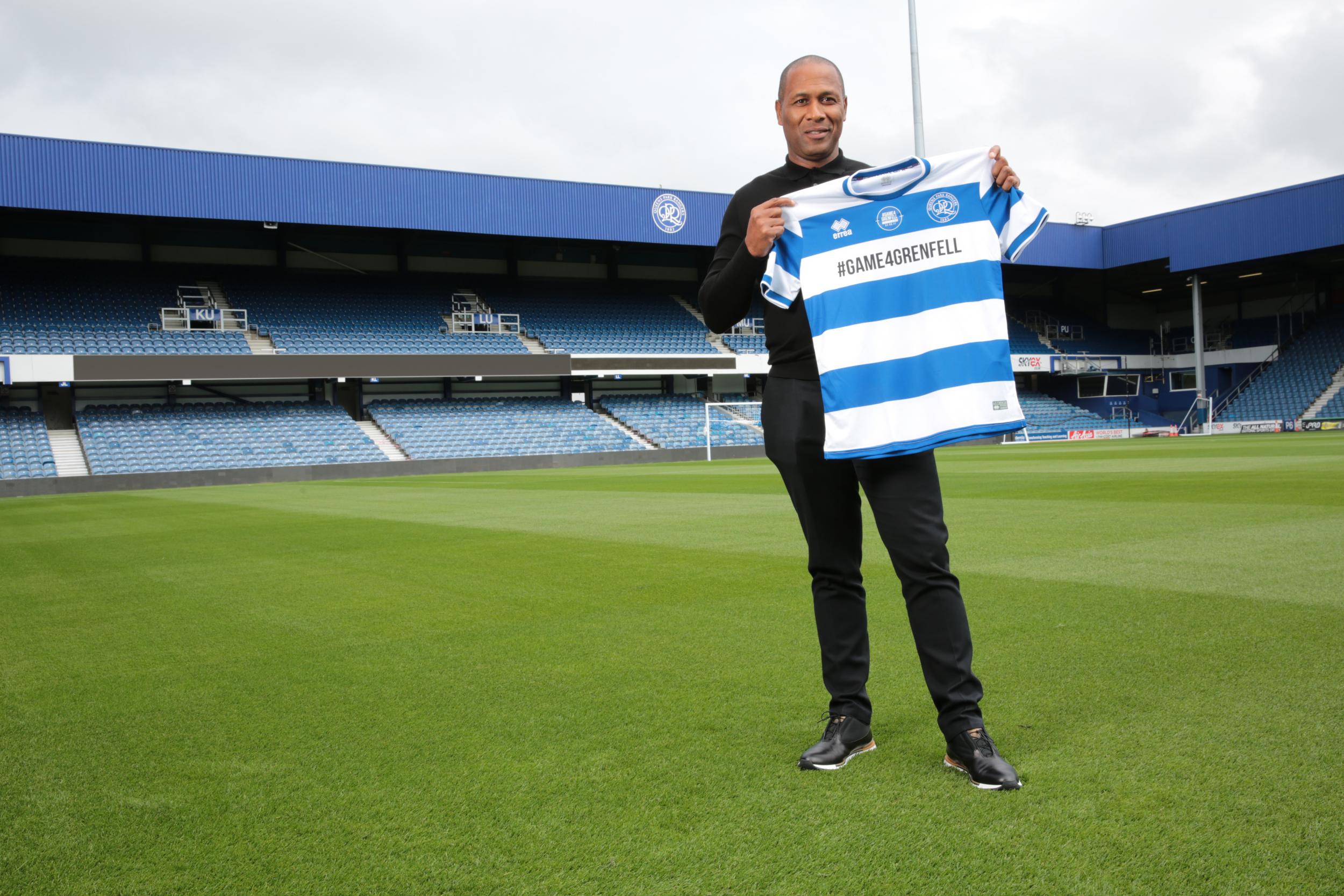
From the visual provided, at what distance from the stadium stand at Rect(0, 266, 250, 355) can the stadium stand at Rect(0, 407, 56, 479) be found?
2188 mm

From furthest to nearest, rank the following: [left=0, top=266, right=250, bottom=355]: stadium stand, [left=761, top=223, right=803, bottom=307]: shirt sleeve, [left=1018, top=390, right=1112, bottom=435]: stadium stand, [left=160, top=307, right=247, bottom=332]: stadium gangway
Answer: [left=1018, top=390, right=1112, bottom=435]: stadium stand < [left=160, top=307, right=247, bottom=332]: stadium gangway < [left=0, top=266, right=250, bottom=355]: stadium stand < [left=761, top=223, right=803, bottom=307]: shirt sleeve

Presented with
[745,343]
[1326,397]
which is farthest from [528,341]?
[1326,397]

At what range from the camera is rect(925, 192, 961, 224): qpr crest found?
8.98 ft

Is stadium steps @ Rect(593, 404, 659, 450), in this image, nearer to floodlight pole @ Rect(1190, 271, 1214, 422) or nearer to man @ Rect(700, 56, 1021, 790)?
floodlight pole @ Rect(1190, 271, 1214, 422)

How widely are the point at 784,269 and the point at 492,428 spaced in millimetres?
32564

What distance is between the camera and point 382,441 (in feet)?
108

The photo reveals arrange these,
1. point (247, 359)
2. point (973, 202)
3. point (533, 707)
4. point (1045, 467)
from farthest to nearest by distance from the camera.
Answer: point (247, 359), point (1045, 467), point (533, 707), point (973, 202)

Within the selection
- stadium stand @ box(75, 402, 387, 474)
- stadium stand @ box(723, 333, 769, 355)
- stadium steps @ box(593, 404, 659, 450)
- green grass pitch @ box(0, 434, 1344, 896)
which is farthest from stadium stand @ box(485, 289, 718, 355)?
green grass pitch @ box(0, 434, 1344, 896)

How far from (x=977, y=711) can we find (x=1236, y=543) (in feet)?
16.7

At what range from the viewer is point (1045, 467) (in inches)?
703

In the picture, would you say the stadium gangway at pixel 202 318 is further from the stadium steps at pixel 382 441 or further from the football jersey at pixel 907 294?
the football jersey at pixel 907 294

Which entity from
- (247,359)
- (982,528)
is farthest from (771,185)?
(247,359)

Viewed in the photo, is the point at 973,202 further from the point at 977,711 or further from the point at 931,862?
the point at 931,862

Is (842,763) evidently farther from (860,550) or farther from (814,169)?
(814,169)
